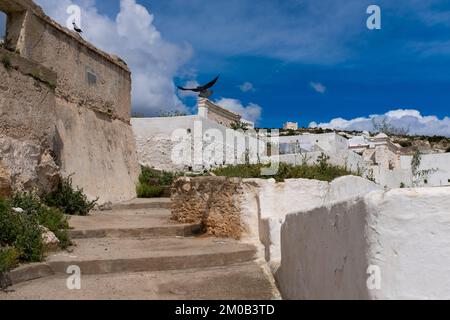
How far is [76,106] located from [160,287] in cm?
730

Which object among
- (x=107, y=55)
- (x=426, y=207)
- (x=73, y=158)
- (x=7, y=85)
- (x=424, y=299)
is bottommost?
(x=424, y=299)

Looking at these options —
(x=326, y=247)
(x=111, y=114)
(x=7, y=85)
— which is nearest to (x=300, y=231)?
(x=326, y=247)

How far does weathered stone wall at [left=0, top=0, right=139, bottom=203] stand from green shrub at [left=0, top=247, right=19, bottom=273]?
2990 millimetres

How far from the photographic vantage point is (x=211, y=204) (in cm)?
679

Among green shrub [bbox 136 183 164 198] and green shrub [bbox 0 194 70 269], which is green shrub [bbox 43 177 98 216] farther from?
green shrub [bbox 136 183 164 198]

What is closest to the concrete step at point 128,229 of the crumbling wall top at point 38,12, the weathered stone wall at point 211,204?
the weathered stone wall at point 211,204

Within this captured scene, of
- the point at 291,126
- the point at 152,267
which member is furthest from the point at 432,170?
the point at 291,126

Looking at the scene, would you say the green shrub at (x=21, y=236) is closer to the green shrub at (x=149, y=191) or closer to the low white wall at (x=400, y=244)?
the low white wall at (x=400, y=244)

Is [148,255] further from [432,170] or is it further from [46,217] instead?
[432,170]

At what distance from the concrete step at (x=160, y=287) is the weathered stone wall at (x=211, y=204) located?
4.45ft

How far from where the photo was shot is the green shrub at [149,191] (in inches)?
488
